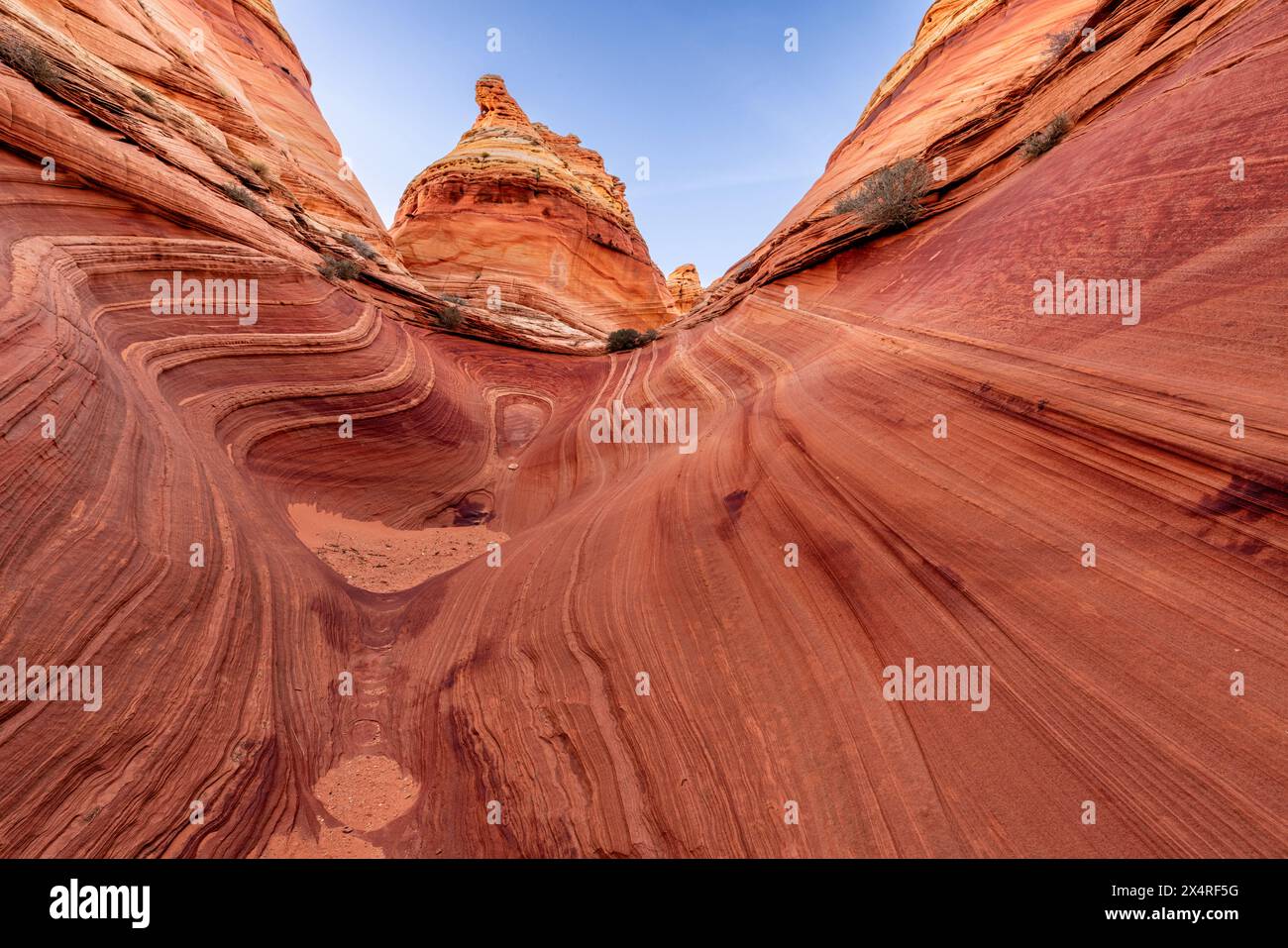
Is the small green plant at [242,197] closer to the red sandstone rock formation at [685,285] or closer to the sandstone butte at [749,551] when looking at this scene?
the sandstone butte at [749,551]

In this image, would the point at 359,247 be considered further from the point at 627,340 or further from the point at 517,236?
the point at 517,236

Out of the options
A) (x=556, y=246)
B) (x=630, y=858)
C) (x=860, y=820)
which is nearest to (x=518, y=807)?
(x=630, y=858)

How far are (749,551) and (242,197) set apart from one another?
483 inches

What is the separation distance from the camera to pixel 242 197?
955cm

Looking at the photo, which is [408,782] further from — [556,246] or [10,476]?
[556,246]

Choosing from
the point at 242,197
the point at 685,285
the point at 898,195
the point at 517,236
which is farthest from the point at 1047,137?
the point at 685,285

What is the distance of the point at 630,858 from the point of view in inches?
125

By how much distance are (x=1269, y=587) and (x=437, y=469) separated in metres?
10.5

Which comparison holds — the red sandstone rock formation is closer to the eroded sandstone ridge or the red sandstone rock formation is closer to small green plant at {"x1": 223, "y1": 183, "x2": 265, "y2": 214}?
the eroded sandstone ridge

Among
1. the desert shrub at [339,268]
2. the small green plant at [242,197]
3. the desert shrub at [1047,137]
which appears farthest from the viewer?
the desert shrub at [339,268]

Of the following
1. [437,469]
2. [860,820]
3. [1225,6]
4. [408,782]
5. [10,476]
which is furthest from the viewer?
[437,469]

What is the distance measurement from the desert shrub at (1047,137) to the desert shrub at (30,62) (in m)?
14.3

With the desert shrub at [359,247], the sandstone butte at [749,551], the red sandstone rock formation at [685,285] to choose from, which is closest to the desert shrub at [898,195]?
the sandstone butte at [749,551]

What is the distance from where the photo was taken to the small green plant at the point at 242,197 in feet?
30.6
